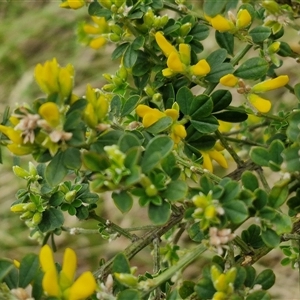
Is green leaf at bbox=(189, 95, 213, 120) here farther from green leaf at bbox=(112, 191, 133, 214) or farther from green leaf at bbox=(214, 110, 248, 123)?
green leaf at bbox=(112, 191, 133, 214)

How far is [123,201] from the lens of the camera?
58 cm

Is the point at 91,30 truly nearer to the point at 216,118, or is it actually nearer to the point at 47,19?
the point at 216,118

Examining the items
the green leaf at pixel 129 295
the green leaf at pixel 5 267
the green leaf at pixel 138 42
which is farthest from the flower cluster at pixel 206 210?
the green leaf at pixel 138 42

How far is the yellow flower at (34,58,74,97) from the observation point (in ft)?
1.86

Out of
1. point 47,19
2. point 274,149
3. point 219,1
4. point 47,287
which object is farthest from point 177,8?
point 47,19

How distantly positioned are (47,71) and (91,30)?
0.50 m

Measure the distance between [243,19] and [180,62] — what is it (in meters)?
0.11

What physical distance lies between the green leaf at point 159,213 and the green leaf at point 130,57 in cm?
30

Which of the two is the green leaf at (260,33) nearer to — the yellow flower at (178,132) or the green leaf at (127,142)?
the yellow flower at (178,132)

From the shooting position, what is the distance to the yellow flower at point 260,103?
81 centimetres

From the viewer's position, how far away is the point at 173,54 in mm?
777

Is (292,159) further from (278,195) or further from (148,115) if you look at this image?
(148,115)

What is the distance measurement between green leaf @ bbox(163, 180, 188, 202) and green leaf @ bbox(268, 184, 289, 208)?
4.1 inches

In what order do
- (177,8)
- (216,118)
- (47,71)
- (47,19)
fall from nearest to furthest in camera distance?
(47,71)
(216,118)
(177,8)
(47,19)
